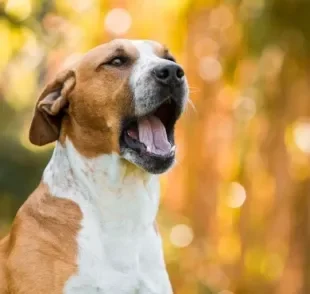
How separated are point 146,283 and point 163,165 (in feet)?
1.61

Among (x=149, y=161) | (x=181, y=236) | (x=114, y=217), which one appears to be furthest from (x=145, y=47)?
(x=181, y=236)

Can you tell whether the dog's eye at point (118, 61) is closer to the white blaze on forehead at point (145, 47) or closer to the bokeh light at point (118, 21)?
the white blaze on forehead at point (145, 47)

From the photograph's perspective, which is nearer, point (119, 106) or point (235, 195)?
point (119, 106)

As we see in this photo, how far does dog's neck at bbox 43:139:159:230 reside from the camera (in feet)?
12.2

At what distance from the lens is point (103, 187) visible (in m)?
3.75

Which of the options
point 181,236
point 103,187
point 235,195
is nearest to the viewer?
point 103,187

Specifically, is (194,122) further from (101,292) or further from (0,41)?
(101,292)

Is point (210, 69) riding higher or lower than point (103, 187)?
higher

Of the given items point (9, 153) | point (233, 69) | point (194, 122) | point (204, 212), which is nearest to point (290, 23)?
point (233, 69)

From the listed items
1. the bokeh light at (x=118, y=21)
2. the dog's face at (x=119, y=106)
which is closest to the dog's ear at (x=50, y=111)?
the dog's face at (x=119, y=106)

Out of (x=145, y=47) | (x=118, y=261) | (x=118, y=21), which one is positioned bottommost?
(x=118, y=261)

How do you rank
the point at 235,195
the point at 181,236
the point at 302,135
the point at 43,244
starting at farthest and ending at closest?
the point at 181,236 → the point at 235,195 → the point at 302,135 → the point at 43,244

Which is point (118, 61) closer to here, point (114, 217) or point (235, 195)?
point (114, 217)

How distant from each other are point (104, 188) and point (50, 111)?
1.47 feet
